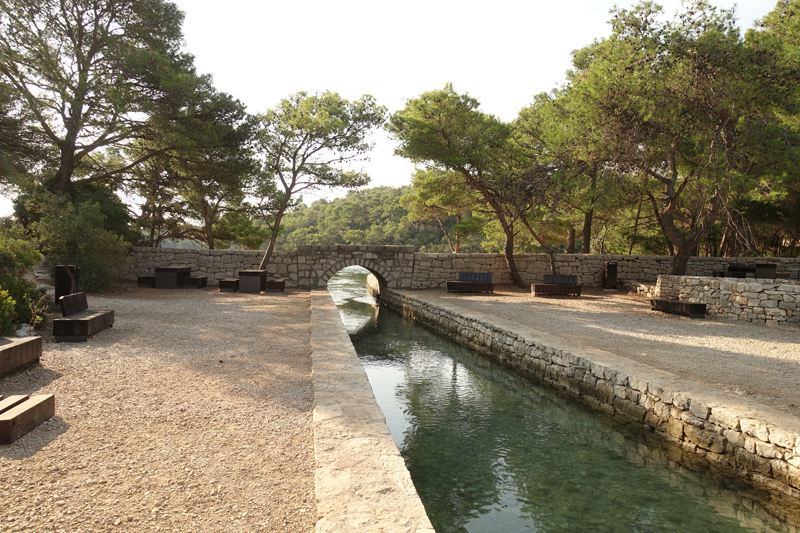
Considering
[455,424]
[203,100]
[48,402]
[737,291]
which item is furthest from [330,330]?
[203,100]

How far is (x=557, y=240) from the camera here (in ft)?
78.0

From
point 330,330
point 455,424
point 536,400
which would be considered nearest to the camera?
point 455,424

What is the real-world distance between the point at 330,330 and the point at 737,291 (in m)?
8.92

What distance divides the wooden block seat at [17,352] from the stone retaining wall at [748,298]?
40.3ft

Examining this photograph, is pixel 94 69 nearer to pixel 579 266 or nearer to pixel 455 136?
pixel 455 136

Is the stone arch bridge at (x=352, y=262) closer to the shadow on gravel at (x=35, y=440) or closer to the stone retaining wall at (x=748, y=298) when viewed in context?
the stone retaining wall at (x=748, y=298)

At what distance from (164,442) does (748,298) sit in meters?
11.2

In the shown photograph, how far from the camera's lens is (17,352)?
171 inches

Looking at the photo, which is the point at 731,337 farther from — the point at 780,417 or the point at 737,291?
the point at 780,417

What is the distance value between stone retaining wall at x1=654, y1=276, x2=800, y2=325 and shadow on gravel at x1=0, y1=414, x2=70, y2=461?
11.8 meters

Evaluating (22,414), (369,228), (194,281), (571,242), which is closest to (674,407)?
(22,414)

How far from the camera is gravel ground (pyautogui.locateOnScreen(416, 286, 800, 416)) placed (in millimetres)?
5246

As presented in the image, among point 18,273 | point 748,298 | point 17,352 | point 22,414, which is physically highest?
point 18,273

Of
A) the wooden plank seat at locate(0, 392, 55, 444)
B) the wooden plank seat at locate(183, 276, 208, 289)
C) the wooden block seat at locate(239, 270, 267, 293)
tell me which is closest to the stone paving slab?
the wooden plank seat at locate(0, 392, 55, 444)
